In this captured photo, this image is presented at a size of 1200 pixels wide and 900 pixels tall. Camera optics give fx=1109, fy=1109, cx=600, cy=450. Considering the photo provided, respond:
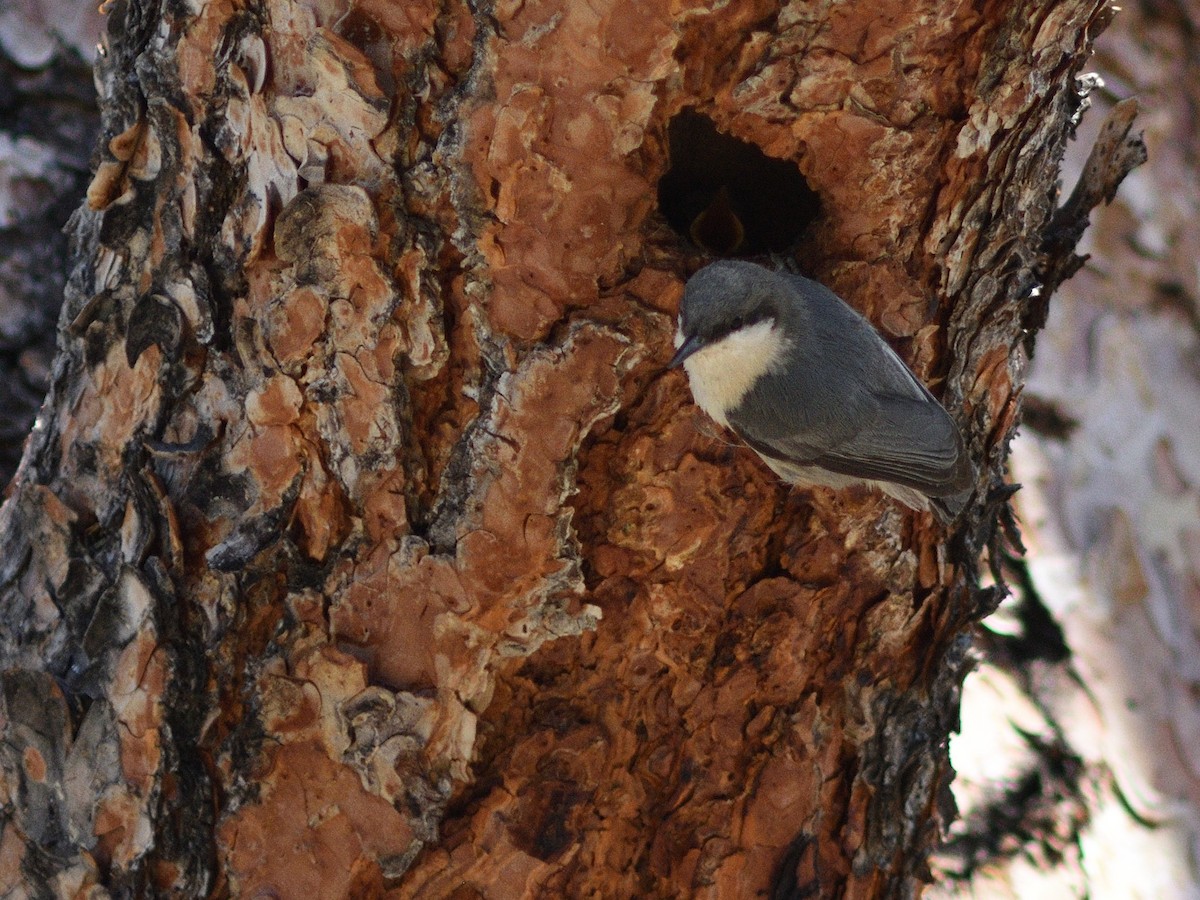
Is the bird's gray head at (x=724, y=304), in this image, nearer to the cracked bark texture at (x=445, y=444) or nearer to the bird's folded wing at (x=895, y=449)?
the cracked bark texture at (x=445, y=444)

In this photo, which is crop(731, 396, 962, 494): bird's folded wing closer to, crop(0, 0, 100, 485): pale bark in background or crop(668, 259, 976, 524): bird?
crop(668, 259, 976, 524): bird

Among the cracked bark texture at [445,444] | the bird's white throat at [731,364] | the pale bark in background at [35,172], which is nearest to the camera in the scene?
the cracked bark texture at [445,444]

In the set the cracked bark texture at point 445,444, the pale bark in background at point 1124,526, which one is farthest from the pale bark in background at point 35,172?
the pale bark in background at point 1124,526

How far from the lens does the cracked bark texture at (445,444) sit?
1277 millimetres

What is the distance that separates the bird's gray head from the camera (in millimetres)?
1367

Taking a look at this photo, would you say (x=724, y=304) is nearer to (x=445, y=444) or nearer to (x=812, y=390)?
(x=812, y=390)

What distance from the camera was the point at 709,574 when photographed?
1.40 meters

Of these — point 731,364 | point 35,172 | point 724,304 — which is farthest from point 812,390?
point 35,172

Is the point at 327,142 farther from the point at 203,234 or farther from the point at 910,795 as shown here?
the point at 910,795

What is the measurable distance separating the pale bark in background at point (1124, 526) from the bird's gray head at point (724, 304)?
90 centimetres

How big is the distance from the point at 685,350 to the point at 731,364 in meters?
0.26

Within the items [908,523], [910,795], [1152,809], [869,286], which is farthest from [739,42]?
[1152,809]

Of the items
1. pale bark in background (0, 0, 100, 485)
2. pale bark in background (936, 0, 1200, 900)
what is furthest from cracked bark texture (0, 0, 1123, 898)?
pale bark in background (936, 0, 1200, 900)

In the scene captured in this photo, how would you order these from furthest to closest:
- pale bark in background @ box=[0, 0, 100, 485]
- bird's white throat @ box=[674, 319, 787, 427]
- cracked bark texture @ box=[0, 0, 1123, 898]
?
pale bark in background @ box=[0, 0, 100, 485]
bird's white throat @ box=[674, 319, 787, 427]
cracked bark texture @ box=[0, 0, 1123, 898]
